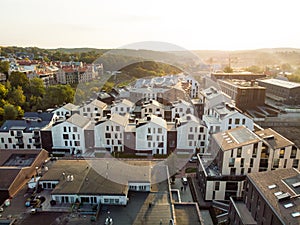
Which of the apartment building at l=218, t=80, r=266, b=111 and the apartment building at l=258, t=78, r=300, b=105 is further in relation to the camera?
the apartment building at l=258, t=78, r=300, b=105

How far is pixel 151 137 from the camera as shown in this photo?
16.5m

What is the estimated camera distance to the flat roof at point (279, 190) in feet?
24.0

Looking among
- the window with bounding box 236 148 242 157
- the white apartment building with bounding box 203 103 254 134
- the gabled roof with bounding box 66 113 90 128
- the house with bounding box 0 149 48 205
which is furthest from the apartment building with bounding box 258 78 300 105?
the house with bounding box 0 149 48 205

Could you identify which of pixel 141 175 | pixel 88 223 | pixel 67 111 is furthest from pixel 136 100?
pixel 88 223

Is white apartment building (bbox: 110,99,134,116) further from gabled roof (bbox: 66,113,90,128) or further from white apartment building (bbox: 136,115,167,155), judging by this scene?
white apartment building (bbox: 136,115,167,155)

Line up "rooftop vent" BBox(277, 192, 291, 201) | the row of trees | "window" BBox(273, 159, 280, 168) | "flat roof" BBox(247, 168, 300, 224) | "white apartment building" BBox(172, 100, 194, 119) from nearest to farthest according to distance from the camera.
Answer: "flat roof" BBox(247, 168, 300, 224)
"rooftop vent" BBox(277, 192, 291, 201)
"window" BBox(273, 159, 280, 168)
"white apartment building" BBox(172, 100, 194, 119)
the row of trees

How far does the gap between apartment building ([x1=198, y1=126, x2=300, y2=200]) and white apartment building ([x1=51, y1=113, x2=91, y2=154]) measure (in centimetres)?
938

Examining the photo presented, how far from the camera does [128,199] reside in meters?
9.47

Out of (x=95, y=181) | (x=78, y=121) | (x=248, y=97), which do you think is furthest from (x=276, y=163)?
(x=248, y=97)

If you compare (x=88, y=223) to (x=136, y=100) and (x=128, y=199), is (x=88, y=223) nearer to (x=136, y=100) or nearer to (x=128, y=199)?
(x=128, y=199)

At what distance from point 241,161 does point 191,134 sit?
5361 mm

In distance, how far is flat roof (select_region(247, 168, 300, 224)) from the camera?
24.0 feet

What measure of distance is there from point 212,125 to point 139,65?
2695 cm

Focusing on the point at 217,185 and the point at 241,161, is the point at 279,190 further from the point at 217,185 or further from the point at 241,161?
the point at 217,185
